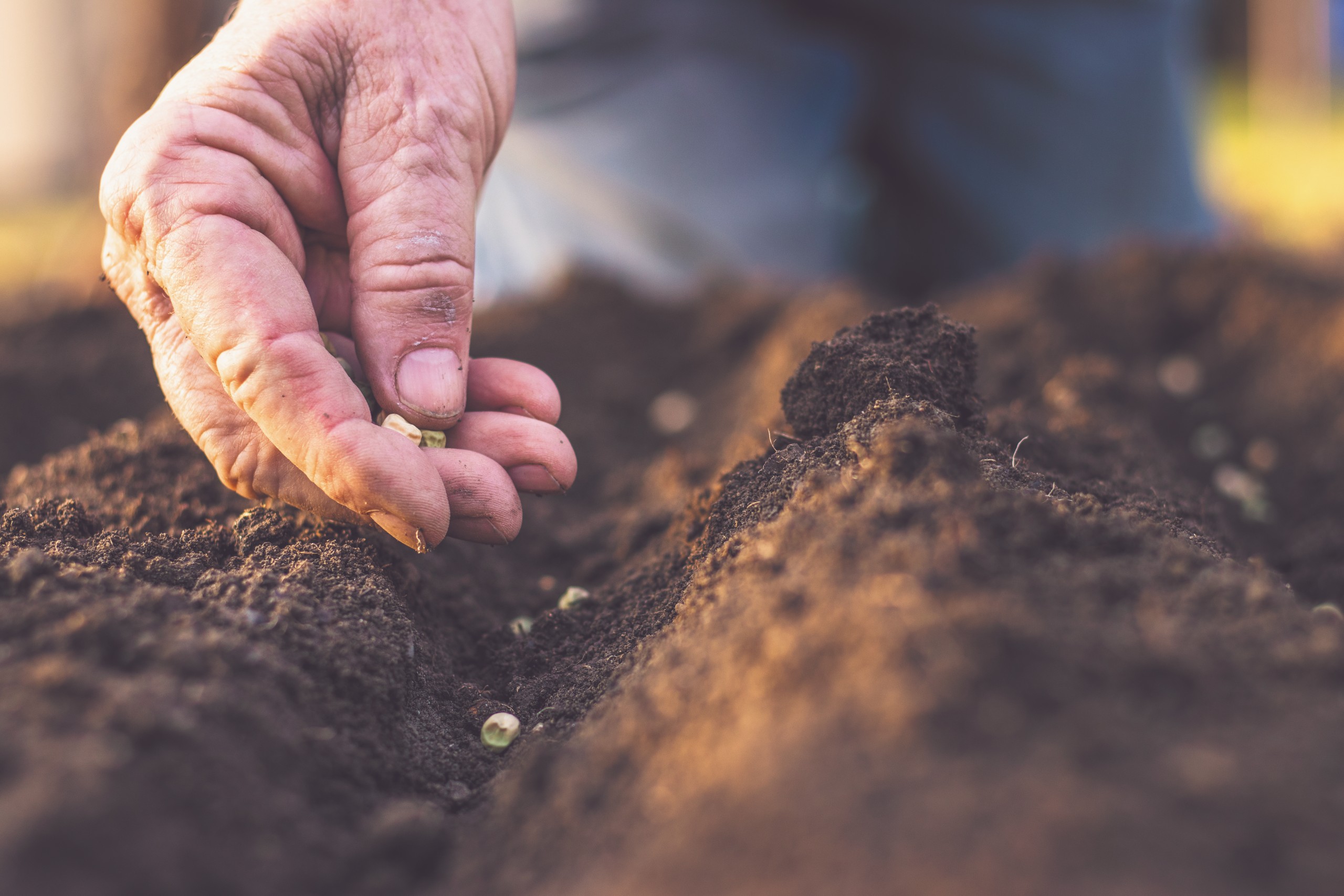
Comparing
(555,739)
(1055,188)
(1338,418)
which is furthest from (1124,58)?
(555,739)

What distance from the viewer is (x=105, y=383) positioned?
2.56 m

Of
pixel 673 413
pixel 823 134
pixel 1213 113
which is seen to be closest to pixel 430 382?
pixel 673 413

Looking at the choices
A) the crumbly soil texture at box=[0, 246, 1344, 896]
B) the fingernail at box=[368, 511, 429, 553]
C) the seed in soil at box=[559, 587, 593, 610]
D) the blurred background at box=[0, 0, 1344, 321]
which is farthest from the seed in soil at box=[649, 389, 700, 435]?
the blurred background at box=[0, 0, 1344, 321]

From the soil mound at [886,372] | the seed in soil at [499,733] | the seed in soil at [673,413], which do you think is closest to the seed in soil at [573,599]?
the seed in soil at [499,733]

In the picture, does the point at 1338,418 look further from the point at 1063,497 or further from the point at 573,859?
the point at 573,859

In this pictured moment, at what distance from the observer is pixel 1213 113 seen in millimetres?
6562

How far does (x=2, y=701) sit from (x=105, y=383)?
6.55ft

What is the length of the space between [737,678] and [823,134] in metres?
3.24

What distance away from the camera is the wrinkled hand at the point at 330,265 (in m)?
1.18

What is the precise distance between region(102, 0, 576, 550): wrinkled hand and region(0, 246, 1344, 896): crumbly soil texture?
18 cm

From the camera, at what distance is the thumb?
1.30 m

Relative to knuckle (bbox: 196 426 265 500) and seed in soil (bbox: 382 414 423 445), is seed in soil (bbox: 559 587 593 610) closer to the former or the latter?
seed in soil (bbox: 382 414 423 445)

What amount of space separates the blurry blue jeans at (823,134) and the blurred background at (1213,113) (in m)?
0.84

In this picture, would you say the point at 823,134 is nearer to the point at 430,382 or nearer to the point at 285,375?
the point at 430,382
